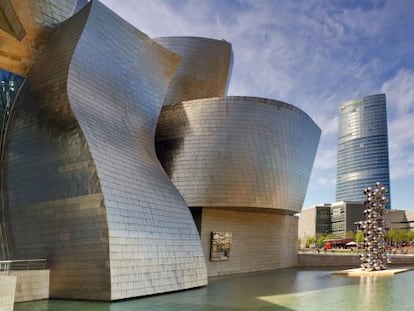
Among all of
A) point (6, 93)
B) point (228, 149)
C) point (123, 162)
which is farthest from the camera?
point (228, 149)

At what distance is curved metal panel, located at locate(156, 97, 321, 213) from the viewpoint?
2445cm

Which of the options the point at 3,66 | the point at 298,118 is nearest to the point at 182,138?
the point at 298,118

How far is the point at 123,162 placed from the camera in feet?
57.0

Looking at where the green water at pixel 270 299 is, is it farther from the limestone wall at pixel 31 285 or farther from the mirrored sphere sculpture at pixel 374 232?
the mirrored sphere sculpture at pixel 374 232

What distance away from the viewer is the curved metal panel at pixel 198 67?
100ft

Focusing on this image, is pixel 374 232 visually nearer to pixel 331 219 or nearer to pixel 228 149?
pixel 228 149

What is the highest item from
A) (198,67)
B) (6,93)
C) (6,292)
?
(198,67)

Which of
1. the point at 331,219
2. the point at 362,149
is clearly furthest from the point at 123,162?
the point at 362,149

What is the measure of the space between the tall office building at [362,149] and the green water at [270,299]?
4192 inches

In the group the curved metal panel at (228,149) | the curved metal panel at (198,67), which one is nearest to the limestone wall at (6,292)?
the curved metal panel at (228,149)

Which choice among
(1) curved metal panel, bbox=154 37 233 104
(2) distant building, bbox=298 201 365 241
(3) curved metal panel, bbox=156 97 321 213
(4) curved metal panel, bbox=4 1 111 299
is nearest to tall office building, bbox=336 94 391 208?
(2) distant building, bbox=298 201 365 241

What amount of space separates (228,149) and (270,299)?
11344 mm

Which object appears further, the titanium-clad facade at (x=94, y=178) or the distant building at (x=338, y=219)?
the distant building at (x=338, y=219)

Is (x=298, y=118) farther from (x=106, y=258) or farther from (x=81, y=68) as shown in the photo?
(x=106, y=258)
